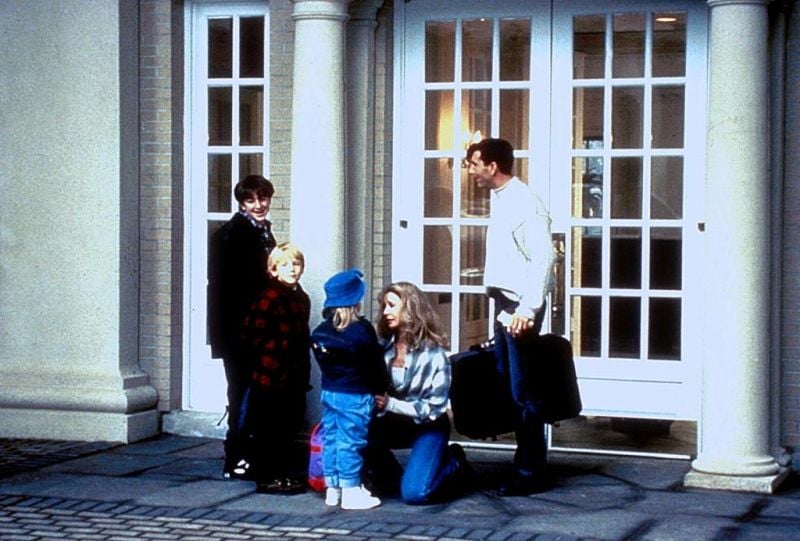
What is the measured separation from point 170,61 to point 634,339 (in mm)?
3404

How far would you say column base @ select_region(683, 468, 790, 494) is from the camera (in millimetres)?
8820

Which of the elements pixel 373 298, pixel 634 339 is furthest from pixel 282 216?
pixel 634 339

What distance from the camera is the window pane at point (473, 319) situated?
33.4 feet

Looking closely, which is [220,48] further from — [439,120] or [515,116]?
[515,116]

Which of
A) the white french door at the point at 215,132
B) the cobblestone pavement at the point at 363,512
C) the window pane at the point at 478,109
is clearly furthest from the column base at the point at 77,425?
the window pane at the point at 478,109

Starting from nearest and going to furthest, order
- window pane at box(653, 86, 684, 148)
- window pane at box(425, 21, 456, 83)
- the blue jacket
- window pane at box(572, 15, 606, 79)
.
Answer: the blue jacket < window pane at box(653, 86, 684, 148) < window pane at box(572, 15, 606, 79) < window pane at box(425, 21, 456, 83)

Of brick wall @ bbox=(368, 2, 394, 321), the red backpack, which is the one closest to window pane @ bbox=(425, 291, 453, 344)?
brick wall @ bbox=(368, 2, 394, 321)

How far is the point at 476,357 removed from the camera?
8.85m

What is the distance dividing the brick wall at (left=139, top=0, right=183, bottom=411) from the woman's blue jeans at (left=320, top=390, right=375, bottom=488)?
2530 millimetres

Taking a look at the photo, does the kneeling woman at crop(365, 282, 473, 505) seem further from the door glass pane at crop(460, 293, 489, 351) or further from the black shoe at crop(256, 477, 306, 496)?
the door glass pane at crop(460, 293, 489, 351)

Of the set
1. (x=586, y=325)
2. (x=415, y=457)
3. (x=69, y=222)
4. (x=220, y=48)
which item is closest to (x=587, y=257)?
(x=586, y=325)

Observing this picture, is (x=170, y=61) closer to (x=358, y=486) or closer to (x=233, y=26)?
(x=233, y=26)

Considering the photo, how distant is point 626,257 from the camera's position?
→ 977 centimetres

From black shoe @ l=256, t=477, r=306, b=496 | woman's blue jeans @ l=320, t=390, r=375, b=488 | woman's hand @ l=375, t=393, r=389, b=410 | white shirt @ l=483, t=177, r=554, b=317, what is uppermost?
white shirt @ l=483, t=177, r=554, b=317
